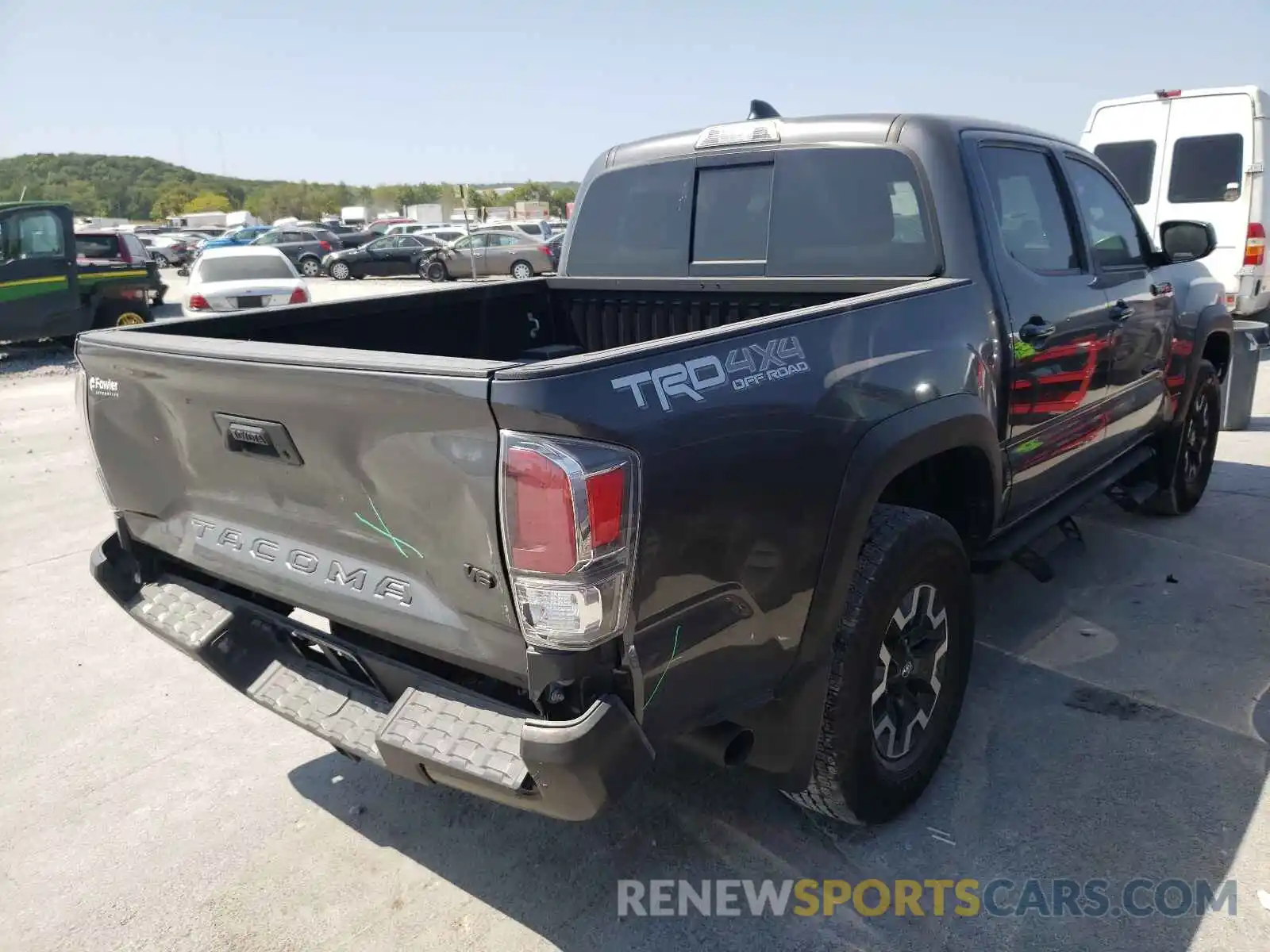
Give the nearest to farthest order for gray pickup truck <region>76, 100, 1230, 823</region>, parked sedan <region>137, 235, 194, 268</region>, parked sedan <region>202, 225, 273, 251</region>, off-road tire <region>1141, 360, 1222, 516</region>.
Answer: gray pickup truck <region>76, 100, 1230, 823</region>
off-road tire <region>1141, 360, 1222, 516</region>
parked sedan <region>202, 225, 273, 251</region>
parked sedan <region>137, 235, 194, 268</region>

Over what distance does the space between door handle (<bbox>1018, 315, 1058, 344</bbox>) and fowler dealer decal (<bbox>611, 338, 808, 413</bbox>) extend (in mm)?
1367

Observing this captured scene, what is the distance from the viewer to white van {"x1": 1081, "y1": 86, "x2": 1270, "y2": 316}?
31.2 ft

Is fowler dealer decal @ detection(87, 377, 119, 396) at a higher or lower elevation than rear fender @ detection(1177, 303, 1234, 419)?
higher

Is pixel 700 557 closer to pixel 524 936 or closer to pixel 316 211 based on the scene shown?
pixel 524 936

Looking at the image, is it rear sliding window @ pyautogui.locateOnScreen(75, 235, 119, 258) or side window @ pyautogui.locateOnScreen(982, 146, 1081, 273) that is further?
rear sliding window @ pyautogui.locateOnScreen(75, 235, 119, 258)

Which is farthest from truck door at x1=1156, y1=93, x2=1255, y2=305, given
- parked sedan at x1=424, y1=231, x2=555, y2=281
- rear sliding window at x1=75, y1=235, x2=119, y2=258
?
parked sedan at x1=424, y1=231, x2=555, y2=281

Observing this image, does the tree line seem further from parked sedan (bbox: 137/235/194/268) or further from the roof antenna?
the roof antenna

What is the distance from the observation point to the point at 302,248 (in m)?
33.2

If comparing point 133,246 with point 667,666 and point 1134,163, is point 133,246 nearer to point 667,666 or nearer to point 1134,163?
point 1134,163

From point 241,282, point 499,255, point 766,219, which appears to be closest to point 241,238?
point 499,255

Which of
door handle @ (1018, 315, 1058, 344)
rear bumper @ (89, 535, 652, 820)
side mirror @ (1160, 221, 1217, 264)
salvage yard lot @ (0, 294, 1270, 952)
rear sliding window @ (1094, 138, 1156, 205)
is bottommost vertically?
salvage yard lot @ (0, 294, 1270, 952)

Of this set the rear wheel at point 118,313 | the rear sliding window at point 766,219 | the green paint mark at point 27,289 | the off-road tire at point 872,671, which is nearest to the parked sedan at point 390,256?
the rear wheel at point 118,313

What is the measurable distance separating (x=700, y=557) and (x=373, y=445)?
0.75 m

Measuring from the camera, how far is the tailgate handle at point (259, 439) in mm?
2209
